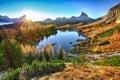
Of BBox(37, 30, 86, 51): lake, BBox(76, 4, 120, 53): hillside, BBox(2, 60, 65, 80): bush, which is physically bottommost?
BBox(37, 30, 86, 51): lake

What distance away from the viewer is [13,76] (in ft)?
48.7

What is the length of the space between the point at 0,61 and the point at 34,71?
21561 mm

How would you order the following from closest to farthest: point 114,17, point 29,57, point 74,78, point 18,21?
point 74,78 < point 29,57 < point 18,21 < point 114,17

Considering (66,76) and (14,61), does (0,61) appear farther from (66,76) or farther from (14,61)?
(66,76)

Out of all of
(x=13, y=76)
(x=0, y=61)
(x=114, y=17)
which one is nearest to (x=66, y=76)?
(x=13, y=76)

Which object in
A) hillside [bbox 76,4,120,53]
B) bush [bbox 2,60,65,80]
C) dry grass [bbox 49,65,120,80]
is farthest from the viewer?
hillside [bbox 76,4,120,53]

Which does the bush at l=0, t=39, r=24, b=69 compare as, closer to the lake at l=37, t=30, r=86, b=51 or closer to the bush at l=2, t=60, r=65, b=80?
the bush at l=2, t=60, r=65, b=80

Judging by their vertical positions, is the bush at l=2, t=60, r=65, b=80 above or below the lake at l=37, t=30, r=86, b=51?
above

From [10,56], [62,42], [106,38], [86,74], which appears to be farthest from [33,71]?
[62,42]

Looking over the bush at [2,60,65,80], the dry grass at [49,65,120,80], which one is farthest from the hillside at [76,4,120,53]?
the bush at [2,60,65,80]

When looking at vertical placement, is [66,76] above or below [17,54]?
above

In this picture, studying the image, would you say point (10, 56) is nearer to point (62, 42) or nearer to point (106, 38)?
point (106, 38)

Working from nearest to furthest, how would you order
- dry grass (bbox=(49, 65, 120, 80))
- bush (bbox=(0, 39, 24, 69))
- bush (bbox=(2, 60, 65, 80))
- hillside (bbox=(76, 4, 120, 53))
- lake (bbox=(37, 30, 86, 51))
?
dry grass (bbox=(49, 65, 120, 80)) → bush (bbox=(2, 60, 65, 80)) → bush (bbox=(0, 39, 24, 69)) → hillside (bbox=(76, 4, 120, 53)) → lake (bbox=(37, 30, 86, 51))

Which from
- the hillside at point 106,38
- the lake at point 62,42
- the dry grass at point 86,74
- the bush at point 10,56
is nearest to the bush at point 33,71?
the dry grass at point 86,74
